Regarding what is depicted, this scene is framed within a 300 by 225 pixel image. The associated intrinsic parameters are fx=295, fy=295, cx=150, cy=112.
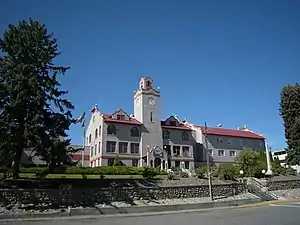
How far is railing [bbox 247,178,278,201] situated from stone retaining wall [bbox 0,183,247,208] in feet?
18.7

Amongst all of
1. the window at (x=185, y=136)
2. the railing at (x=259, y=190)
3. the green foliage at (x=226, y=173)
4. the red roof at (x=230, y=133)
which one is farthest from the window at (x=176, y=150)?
the railing at (x=259, y=190)

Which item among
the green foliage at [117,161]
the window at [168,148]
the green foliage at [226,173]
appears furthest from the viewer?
the window at [168,148]

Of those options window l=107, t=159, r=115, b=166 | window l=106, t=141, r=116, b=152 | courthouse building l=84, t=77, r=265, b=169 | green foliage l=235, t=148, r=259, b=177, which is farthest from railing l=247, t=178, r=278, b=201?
window l=106, t=141, r=116, b=152

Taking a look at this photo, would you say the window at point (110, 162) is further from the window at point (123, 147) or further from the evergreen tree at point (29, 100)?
the evergreen tree at point (29, 100)

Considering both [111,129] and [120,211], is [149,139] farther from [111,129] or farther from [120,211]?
[120,211]

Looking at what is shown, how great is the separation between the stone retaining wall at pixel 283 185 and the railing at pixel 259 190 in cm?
109

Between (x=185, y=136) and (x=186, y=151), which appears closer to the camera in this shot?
(x=186, y=151)

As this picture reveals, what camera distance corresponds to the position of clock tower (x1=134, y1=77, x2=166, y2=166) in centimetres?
5469

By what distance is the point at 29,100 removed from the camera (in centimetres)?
2261

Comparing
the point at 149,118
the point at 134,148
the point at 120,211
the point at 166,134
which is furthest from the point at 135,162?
the point at 120,211

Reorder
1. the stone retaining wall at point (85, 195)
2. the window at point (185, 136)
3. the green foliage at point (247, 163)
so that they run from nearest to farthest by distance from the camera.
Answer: the stone retaining wall at point (85, 195) < the green foliage at point (247, 163) < the window at point (185, 136)

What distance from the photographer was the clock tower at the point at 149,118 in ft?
179

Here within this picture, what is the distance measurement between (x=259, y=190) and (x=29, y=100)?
2607 centimetres

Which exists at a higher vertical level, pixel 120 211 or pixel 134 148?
pixel 134 148
